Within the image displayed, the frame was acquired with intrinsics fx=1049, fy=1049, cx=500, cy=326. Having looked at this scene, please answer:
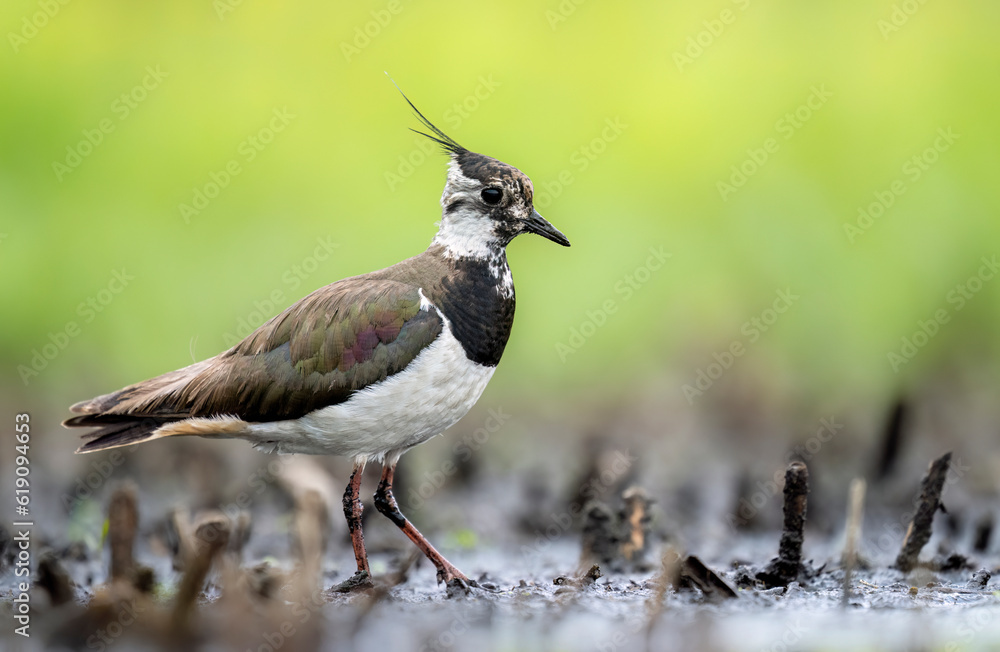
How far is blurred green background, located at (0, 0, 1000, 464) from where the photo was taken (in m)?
8.94

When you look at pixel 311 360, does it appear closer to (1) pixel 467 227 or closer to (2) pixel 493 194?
(1) pixel 467 227

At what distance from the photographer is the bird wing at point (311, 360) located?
5.56 metres

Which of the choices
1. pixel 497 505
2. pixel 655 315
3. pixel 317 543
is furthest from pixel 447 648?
pixel 655 315

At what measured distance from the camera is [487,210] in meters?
5.91

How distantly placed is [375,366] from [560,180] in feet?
16.0

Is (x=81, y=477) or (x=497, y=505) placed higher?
(x=497, y=505)

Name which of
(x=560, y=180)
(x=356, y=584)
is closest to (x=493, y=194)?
(x=356, y=584)

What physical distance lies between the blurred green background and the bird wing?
119 inches

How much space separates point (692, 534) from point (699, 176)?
4152 millimetres

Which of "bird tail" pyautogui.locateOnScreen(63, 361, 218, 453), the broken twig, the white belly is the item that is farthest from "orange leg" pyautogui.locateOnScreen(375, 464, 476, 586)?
the broken twig

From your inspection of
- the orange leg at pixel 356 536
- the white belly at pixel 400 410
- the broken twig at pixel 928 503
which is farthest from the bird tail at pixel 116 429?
the broken twig at pixel 928 503

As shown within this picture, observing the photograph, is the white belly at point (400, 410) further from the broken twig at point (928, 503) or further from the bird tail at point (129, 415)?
the broken twig at point (928, 503)

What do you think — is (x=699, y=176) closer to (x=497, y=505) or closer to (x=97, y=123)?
(x=497, y=505)

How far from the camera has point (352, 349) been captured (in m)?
5.59
